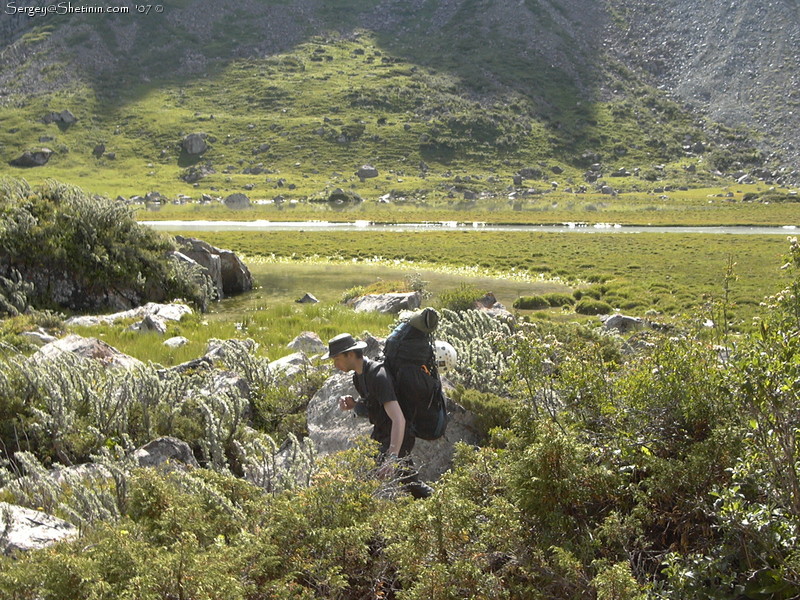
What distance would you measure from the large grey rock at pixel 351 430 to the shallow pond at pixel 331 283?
539 inches

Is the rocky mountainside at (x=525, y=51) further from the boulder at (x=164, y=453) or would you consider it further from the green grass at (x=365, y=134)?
the boulder at (x=164, y=453)

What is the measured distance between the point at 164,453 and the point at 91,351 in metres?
4.90

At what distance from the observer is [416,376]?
7160 mm

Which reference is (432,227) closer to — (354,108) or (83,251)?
(83,251)

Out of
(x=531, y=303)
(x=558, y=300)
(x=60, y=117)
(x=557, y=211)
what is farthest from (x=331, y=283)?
(x=60, y=117)

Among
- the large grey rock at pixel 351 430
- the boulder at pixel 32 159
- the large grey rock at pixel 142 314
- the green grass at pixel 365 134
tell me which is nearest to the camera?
the large grey rock at pixel 351 430

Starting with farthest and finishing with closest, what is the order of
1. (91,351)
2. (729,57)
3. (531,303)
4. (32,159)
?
(729,57) < (32,159) < (531,303) < (91,351)

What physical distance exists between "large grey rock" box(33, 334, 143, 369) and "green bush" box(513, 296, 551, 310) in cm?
1505

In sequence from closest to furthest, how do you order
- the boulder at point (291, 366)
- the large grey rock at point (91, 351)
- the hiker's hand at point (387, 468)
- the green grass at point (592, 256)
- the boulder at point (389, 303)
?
the hiker's hand at point (387, 468)
the boulder at point (291, 366)
the large grey rock at point (91, 351)
the boulder at point (389, 303)
the green grass at point (592, 256)

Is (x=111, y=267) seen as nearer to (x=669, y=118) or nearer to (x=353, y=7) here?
(x=669, y=118)

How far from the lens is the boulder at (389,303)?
64.8 ft

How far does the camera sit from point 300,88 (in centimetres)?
15150

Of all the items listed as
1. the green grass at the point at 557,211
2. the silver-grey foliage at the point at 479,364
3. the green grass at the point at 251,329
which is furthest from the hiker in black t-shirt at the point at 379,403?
the green grass at the point at 557,211

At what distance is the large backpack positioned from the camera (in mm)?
7117
